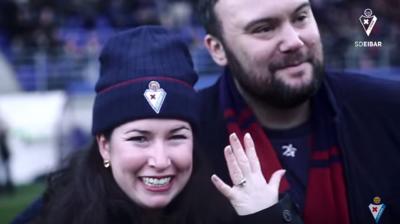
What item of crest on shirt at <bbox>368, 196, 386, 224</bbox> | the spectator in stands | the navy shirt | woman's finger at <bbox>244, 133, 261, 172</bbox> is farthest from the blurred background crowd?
woman's finger at <bbox>244, 133, 261, 172</bbox>

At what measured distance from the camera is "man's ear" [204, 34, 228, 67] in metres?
2.67

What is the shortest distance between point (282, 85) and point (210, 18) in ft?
1.44

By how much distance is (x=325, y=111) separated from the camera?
259 cm

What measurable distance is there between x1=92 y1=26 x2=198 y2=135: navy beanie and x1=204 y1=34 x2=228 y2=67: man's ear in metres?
0.26

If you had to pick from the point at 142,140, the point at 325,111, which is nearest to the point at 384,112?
the point at 325,111

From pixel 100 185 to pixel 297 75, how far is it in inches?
30.9

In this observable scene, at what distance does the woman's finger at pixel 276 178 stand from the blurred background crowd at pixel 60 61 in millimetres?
3836

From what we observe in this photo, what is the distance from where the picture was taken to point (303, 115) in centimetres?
262

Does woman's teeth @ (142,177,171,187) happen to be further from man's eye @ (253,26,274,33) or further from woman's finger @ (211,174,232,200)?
man's eye @ (253,26,274,33)

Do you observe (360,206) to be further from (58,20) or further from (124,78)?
(58,20)

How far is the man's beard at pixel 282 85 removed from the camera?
2424 mm

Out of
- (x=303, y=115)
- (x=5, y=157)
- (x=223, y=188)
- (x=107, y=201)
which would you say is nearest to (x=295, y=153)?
(x=303, y=115)

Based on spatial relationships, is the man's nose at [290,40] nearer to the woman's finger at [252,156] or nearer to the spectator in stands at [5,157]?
the woman's finger at [252,156]

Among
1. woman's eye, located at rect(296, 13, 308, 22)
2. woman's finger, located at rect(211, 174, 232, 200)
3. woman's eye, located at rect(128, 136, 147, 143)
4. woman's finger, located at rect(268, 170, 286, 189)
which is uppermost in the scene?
woman's eye, located at rect(296, 13, 308, 22)
